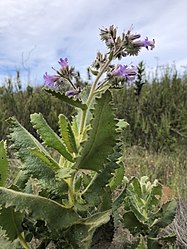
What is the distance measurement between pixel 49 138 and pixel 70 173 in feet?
0.44

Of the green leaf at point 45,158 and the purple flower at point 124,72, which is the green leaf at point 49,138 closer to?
the green leaf at point 45,158

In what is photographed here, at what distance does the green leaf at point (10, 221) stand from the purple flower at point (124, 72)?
1.46 ft

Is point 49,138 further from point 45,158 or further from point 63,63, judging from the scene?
point 63,63

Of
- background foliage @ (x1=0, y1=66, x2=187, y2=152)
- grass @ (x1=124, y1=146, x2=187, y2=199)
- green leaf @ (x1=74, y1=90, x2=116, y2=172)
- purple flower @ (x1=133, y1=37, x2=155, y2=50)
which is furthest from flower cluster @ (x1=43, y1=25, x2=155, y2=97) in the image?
background foliage @ (x1=0, y1=66, x2=187, y2=152)

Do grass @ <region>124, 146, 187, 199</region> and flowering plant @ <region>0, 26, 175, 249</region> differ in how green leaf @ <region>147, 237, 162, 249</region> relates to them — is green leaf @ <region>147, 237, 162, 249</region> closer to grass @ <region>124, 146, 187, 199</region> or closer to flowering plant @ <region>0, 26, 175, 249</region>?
flowering plant @ <region>0, 26, 175, 249</region>

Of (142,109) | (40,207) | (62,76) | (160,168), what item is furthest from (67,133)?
(142,109)

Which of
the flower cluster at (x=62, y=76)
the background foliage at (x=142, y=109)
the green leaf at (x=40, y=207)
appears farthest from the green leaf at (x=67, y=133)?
the background foliage at (x=142, y=109)

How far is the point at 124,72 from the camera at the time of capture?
1.26 m

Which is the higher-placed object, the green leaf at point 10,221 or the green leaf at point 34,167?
the green leaf at point 34,167

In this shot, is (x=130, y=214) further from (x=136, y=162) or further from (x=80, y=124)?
(x=136, y=162)

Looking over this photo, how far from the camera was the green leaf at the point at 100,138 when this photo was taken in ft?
3.22

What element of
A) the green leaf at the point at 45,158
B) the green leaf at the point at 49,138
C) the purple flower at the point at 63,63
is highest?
the purple flower at the point at 63,63

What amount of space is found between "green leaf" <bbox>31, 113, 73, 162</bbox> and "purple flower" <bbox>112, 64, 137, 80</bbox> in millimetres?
238

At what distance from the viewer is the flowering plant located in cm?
101
